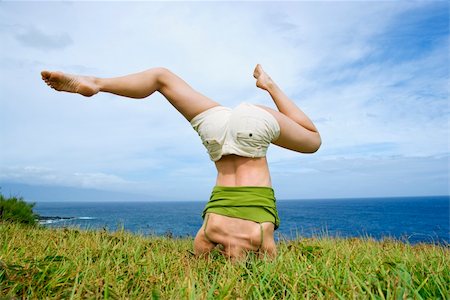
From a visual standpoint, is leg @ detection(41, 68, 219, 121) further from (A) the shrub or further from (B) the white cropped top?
(A) the shrub

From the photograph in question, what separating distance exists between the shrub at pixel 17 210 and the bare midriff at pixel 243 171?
7.51 metres

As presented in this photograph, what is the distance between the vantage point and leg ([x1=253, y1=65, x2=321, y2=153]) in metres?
3.23

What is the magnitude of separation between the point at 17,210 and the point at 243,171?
8486 mm

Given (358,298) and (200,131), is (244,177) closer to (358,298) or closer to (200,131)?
(200,131)

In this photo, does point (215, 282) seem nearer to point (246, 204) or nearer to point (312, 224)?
point (246, 204)

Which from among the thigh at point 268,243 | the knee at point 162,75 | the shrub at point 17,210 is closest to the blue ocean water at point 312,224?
the shrub at point 17,210

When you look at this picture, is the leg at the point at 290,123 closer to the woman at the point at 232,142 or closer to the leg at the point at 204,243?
the woman at the point at 232,142

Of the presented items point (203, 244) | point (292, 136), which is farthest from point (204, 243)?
point (292, 136)

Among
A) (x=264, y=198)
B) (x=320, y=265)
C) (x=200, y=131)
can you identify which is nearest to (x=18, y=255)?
(x=200, y=131)

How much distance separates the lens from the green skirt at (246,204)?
3.05 meters

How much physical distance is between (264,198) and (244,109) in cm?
78

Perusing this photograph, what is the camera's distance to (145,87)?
322 cm

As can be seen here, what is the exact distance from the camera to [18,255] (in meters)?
2.74

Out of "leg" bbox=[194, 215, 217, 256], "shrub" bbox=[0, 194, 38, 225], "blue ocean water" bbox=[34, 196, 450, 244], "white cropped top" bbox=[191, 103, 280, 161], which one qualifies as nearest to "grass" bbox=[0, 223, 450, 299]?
"leg" bbox=[194, 215, 217, 256]
